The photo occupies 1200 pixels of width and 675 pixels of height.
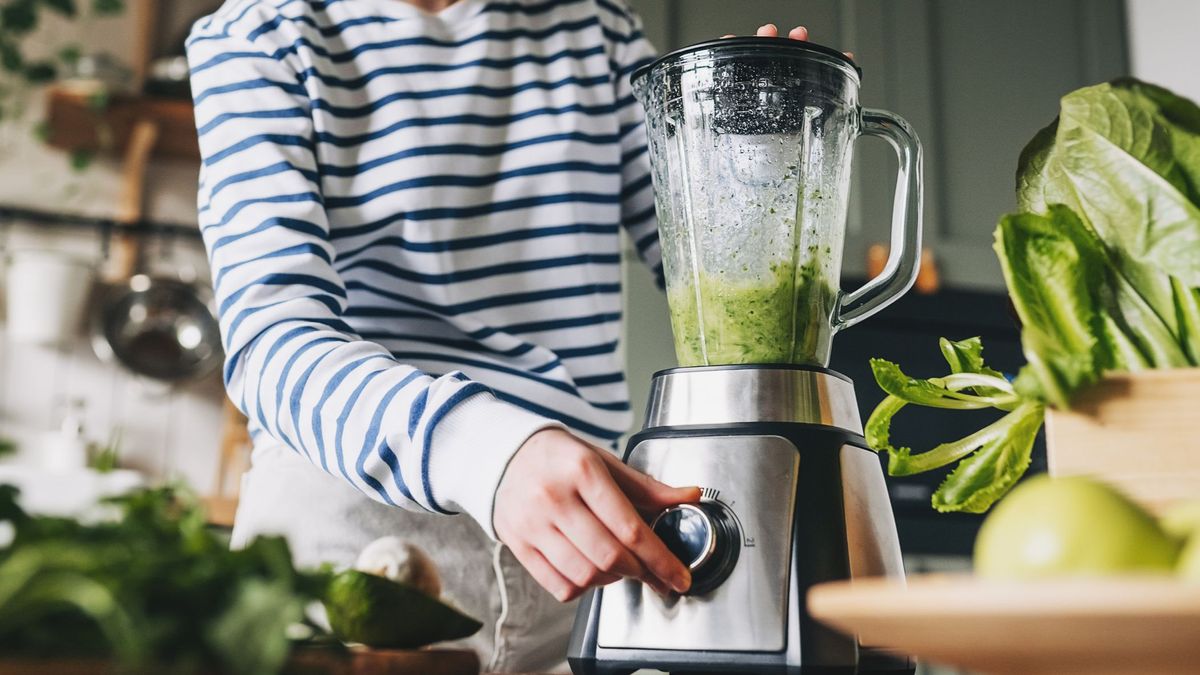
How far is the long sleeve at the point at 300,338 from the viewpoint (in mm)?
618

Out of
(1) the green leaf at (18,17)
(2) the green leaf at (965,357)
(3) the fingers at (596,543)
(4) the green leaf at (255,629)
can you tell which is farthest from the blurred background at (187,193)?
(4) the green leaf at (255,629)

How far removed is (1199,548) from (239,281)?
25.2 inches

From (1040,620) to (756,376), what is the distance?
13.3 inches

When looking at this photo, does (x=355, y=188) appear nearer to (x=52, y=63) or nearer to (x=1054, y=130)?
(x=1054, y=130)

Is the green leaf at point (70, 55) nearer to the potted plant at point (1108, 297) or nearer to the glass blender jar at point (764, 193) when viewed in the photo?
the glass blender jar at point (764, 193)

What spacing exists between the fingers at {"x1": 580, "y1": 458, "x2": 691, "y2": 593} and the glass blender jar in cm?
20

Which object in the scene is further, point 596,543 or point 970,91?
point 970,91

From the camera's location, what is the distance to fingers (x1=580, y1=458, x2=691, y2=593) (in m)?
0.53

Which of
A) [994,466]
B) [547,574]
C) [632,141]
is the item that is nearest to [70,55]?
[632,141]

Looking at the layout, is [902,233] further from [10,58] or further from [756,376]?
[10,58]

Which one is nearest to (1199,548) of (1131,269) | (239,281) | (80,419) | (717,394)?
(1131,269)

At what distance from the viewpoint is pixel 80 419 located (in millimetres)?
2121

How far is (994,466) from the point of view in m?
0.55

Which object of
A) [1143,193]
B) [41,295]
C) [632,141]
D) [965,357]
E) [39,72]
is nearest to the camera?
[1143,193]
